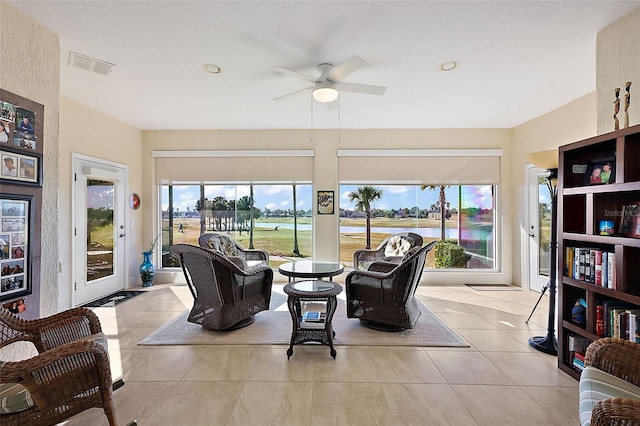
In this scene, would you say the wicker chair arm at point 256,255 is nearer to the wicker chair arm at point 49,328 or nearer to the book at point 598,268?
the wicker chair arm at point 49,328

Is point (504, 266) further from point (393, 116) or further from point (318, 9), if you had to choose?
point (318, 9)

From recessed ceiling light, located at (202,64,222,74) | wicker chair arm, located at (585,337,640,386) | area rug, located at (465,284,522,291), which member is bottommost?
area rug, located at (465,284,522,291)

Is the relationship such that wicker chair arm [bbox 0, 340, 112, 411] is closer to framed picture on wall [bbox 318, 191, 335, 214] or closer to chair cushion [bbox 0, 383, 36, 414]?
chair cushion [bbox 0, 383, 36, 414]

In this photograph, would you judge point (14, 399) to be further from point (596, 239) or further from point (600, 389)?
point (596, 239)

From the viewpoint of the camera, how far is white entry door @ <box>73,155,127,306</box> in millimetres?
4125

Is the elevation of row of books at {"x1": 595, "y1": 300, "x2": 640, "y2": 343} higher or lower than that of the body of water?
lower

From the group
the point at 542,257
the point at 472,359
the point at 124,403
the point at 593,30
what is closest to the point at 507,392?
the point at 472,359

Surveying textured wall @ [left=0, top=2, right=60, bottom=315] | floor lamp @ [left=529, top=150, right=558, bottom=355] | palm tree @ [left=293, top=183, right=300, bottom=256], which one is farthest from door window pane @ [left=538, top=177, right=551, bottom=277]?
textured wall @ [left=0, top=2, right=60, bottom=315]

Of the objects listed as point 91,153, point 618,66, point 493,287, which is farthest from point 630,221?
point 91,153

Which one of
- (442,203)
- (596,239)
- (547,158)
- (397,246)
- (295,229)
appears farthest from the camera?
(295,229)

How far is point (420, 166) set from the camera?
5266 mm

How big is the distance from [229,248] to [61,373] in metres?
3.04

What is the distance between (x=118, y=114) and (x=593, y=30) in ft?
18.3

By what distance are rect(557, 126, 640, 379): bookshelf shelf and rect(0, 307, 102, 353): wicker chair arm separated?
3.47 metres
